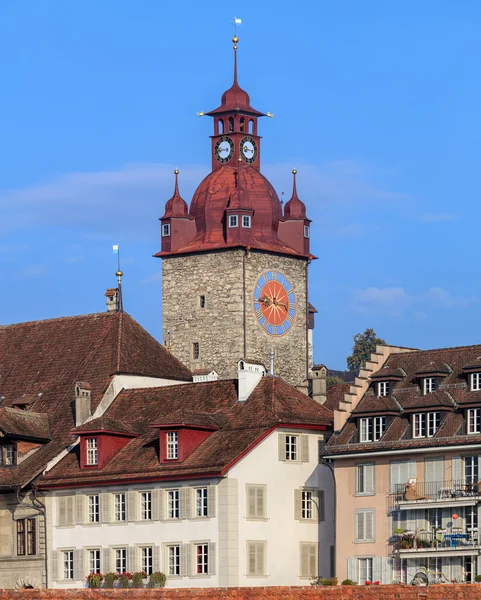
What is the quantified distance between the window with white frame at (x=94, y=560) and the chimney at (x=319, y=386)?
15133 mm

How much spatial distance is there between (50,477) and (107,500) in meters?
3.41

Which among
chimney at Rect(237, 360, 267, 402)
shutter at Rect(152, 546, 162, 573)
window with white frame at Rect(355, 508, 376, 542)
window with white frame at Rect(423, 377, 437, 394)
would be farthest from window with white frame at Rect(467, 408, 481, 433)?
shutter at Rect(152, 546, 162, 573)

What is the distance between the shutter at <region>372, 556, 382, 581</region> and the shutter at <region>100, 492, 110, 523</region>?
11831mm

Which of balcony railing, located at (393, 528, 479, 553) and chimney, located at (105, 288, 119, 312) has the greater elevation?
chimney, located at (105, 288, 119, 312)

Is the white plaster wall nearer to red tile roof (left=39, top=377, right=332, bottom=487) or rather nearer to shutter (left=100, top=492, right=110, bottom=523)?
red tile roof (left=39, top=377, right=332, bottom=487)

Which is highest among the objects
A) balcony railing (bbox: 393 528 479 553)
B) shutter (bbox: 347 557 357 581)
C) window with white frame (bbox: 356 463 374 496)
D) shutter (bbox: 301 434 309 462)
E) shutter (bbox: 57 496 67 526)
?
shutter (bbox: 301 434 309 462)

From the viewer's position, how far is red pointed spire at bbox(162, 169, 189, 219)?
462 feet

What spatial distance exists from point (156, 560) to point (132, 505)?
279 cm

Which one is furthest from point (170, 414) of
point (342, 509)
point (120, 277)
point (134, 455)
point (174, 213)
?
point (174, 213)

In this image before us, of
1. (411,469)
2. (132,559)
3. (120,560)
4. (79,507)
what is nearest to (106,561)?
(120,560)

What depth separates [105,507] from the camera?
Answer: 100562 millimetres

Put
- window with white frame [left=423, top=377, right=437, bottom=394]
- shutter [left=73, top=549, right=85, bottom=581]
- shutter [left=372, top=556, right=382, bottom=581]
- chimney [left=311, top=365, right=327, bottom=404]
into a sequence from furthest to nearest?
1. chimney [left=311, top=365, right=327, bottom=404]
2. shutter [left=73, top=549, right=85, bottom=581]
3. window with white frame [left=423, top=377, right=437, bottom=394]
4. shutter [left=372, top=556, right=382, bottom=581]

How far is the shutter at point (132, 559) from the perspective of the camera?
98.8 m

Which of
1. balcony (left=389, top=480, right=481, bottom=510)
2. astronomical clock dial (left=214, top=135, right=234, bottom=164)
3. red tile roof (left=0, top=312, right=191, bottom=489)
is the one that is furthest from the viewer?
astronomical clock dial (left=214, top=135, right=234, bottom=164)
